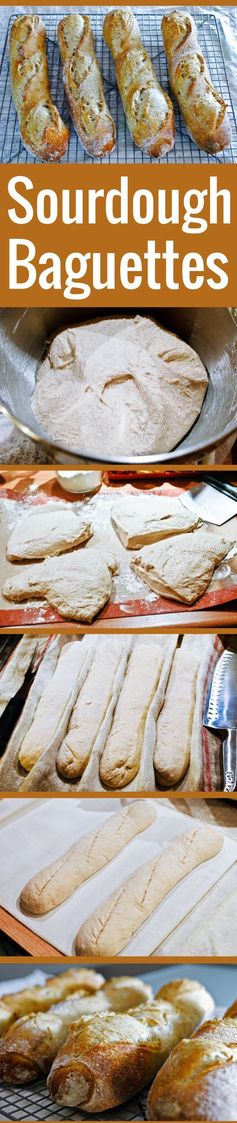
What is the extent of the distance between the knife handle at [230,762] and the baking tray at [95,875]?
0.07m

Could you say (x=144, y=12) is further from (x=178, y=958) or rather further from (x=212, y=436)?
(x=178, y=958)

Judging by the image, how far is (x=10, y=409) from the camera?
4.12 feet

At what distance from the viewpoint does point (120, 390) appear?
1.39m

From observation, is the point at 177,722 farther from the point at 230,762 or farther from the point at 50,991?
the point at 50,991

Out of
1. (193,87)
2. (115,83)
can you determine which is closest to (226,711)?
(193,87)

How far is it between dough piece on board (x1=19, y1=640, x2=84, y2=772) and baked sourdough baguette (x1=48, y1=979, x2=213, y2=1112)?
0.30 meters

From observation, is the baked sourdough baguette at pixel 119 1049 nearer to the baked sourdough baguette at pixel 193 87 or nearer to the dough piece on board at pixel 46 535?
the dough piece on board at pixel 46 535

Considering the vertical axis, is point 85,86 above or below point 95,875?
above

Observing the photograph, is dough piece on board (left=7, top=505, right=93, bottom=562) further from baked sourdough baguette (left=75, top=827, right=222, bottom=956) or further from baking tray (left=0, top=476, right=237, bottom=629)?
baked sourdough baguette (left=75, top=827, right=222, bottom=956)

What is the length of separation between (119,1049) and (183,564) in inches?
23.2

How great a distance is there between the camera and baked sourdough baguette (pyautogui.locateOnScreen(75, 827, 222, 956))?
0.99 meters

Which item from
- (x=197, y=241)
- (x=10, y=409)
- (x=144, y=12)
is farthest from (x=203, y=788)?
(x=144, y=12)

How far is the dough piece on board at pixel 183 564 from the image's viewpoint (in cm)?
118

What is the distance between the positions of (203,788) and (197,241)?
0.98 metres
